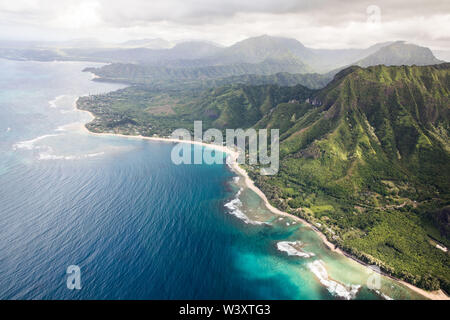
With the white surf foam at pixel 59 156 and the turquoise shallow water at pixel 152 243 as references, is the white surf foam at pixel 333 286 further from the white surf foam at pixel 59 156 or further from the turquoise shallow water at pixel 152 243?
the white surf foam at pixel 59 156

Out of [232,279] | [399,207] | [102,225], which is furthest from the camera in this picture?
[399,207]

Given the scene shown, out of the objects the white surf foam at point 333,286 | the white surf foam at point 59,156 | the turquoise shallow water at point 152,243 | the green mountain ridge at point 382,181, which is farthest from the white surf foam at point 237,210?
the white surf foam at point 59,156

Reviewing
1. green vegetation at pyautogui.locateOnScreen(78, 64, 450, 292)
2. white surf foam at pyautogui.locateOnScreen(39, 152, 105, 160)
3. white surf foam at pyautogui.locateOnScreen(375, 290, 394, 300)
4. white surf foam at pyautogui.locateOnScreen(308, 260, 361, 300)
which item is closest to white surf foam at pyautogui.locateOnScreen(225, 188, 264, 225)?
green vegetation at pyautogui.locateOnScreen(78, 64, 450, 292)

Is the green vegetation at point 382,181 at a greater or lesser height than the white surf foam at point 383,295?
greater

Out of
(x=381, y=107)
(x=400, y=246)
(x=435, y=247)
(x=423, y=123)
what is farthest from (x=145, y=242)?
(x=423, y=123)

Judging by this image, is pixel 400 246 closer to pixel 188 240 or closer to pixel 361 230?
pixel 361 230

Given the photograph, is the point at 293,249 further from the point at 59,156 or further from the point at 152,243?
the point at 59,156

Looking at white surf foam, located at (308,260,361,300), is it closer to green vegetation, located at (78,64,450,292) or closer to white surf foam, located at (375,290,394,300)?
white surf foam, located at (375,290,394,300)
